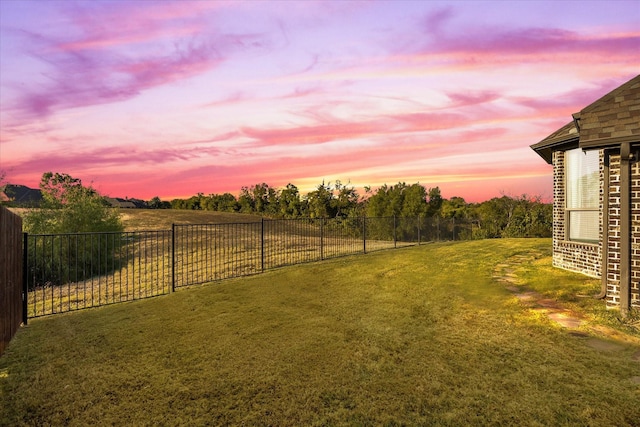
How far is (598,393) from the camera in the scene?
3830 millimetres

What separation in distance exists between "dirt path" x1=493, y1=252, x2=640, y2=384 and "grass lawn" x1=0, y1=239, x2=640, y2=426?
1.8 inches

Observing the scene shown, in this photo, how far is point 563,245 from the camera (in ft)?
32.2

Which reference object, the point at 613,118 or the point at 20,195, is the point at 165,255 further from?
the point at 613,118

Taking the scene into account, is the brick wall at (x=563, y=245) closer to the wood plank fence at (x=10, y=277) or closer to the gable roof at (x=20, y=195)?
the wood plank fence at (x=10, y=277)

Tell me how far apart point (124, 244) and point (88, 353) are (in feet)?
49.2

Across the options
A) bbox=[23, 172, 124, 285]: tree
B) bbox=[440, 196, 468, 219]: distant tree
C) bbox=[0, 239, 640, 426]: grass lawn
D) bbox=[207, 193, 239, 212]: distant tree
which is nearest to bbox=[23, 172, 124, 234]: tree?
bbox=[23, 172, 124, 285]: tree

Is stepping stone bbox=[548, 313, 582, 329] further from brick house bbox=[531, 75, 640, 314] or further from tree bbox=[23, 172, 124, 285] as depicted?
tree bbox=[23, 172, 124, 285]

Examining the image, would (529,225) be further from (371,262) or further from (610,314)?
(610,314)

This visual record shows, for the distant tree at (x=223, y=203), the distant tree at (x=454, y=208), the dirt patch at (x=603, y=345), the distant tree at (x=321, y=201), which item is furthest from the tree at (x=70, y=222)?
the distant tree at (x=223, y=203)

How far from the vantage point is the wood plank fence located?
5.15 meters

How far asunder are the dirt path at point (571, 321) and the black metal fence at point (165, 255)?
704 centimetres

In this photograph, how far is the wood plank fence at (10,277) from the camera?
5.15 metres

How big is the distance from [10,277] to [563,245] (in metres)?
12.1

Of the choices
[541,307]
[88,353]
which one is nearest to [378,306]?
[541,307]
